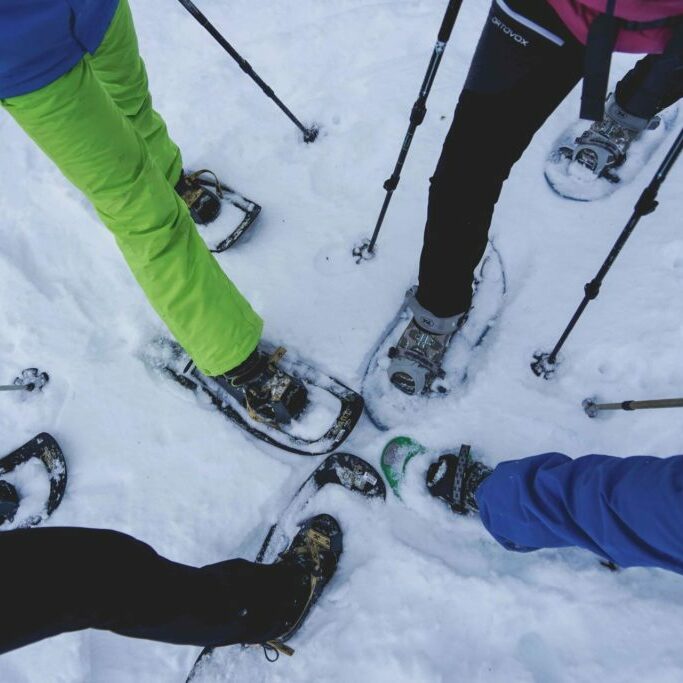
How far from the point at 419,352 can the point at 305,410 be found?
1.91ft

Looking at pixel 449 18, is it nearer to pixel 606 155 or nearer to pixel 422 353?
pixel 422 353

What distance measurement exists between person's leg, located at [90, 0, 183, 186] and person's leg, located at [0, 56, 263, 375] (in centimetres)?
55

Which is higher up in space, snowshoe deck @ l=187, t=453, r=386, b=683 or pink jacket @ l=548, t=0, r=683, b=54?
pink jacket @ l=548, t=0, r=683, b=54

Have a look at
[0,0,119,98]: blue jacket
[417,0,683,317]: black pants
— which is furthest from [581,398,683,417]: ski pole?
[0,0,119,98]: blue jacket

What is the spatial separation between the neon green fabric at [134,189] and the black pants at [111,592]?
810mm

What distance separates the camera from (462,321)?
2514mm

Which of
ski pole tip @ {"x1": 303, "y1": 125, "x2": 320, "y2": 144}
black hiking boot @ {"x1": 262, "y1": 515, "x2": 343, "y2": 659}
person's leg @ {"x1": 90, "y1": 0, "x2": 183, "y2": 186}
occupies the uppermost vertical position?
person's leg @ {"x1": 90, "y1": 0, "x2": 183, "y2": 186}

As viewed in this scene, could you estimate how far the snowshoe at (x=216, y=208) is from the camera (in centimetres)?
275

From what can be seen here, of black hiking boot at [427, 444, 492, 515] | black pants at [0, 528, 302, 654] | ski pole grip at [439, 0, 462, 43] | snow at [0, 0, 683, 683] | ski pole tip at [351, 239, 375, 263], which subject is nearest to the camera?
black pants at [0, 528, 302, 654]

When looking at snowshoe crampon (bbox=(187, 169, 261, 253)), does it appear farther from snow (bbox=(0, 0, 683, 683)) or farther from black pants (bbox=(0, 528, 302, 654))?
black pants (bbox=(0, 528, 302, 654))

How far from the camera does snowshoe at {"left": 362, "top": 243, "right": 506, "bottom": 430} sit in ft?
7.64

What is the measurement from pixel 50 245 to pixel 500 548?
2.65m

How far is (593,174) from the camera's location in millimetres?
2766

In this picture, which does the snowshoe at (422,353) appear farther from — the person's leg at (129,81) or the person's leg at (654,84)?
the person's leg at (129,81)
